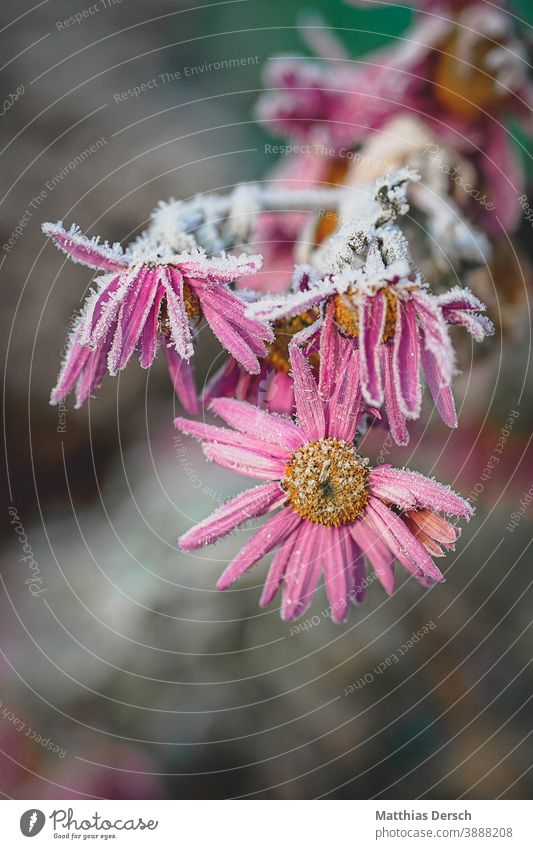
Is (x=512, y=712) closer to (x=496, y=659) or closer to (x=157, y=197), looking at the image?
(x=496, y=659)

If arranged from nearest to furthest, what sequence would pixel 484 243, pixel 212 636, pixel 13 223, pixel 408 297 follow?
pixel 408 297, pixel 484 243, pixel 212 636, pixel 13 223

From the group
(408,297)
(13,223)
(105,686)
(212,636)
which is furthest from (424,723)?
(13,223)

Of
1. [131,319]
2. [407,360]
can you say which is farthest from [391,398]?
[131,319]

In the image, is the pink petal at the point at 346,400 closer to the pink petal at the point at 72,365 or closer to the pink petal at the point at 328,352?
the pink petal at the point at 328,352

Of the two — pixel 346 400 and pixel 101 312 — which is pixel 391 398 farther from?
pixel 101 312

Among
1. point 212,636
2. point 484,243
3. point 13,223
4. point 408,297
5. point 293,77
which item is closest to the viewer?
point 408,297

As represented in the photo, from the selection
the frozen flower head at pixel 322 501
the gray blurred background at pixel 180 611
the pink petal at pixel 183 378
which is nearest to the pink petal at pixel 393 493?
the frozen flower head at pixel 322 501

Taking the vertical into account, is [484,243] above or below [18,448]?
above
